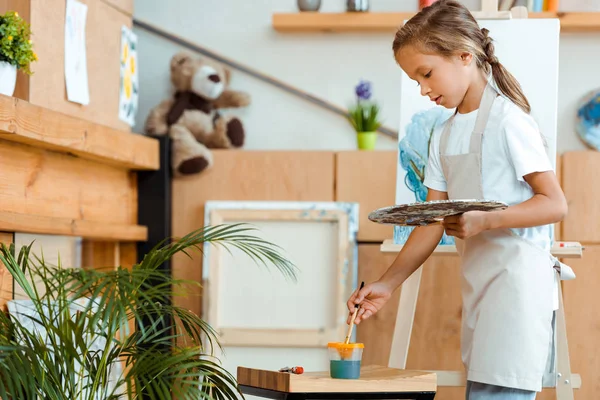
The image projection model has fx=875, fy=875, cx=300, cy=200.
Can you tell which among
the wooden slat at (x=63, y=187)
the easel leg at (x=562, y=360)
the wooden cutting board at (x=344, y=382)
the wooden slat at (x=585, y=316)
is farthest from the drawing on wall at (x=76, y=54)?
the wooden slat at (x=585, y=316)

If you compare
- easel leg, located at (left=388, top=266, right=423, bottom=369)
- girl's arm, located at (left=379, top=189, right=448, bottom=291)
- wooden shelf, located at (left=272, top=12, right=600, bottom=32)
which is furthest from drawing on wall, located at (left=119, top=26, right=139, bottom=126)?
girl's arm, located at (left=379, top=189, right=448, bottom=291)

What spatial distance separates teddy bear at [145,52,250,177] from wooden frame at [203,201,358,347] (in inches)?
10.1

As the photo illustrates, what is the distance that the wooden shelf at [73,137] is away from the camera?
2.16 m

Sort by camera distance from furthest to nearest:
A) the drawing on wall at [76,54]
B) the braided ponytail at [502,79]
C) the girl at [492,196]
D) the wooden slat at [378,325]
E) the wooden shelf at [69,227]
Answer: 1. the wooden slat at [378,325]
2. the drawing on wall at [76,54]
3. the wooden shelf at [69,227]
4. the braided ponytail at [502,79]
5. the girl at [492,196]

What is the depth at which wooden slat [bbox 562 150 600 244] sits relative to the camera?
286 centimetres

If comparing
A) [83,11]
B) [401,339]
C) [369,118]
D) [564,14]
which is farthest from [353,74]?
[401,339]

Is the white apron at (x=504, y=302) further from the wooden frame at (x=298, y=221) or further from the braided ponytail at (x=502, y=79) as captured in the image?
the wooden frame at (x=298, y=221)

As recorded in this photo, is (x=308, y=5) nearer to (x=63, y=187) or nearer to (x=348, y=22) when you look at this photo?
(x=348, y=22)

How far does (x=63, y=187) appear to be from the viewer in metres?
2.59

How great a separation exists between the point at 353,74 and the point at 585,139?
88 cm

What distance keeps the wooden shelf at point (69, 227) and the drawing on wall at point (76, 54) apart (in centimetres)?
38

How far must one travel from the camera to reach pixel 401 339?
89.9 inches

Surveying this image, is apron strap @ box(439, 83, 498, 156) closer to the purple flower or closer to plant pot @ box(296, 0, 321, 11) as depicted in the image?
the purple flower

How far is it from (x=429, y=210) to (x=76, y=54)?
147cm
